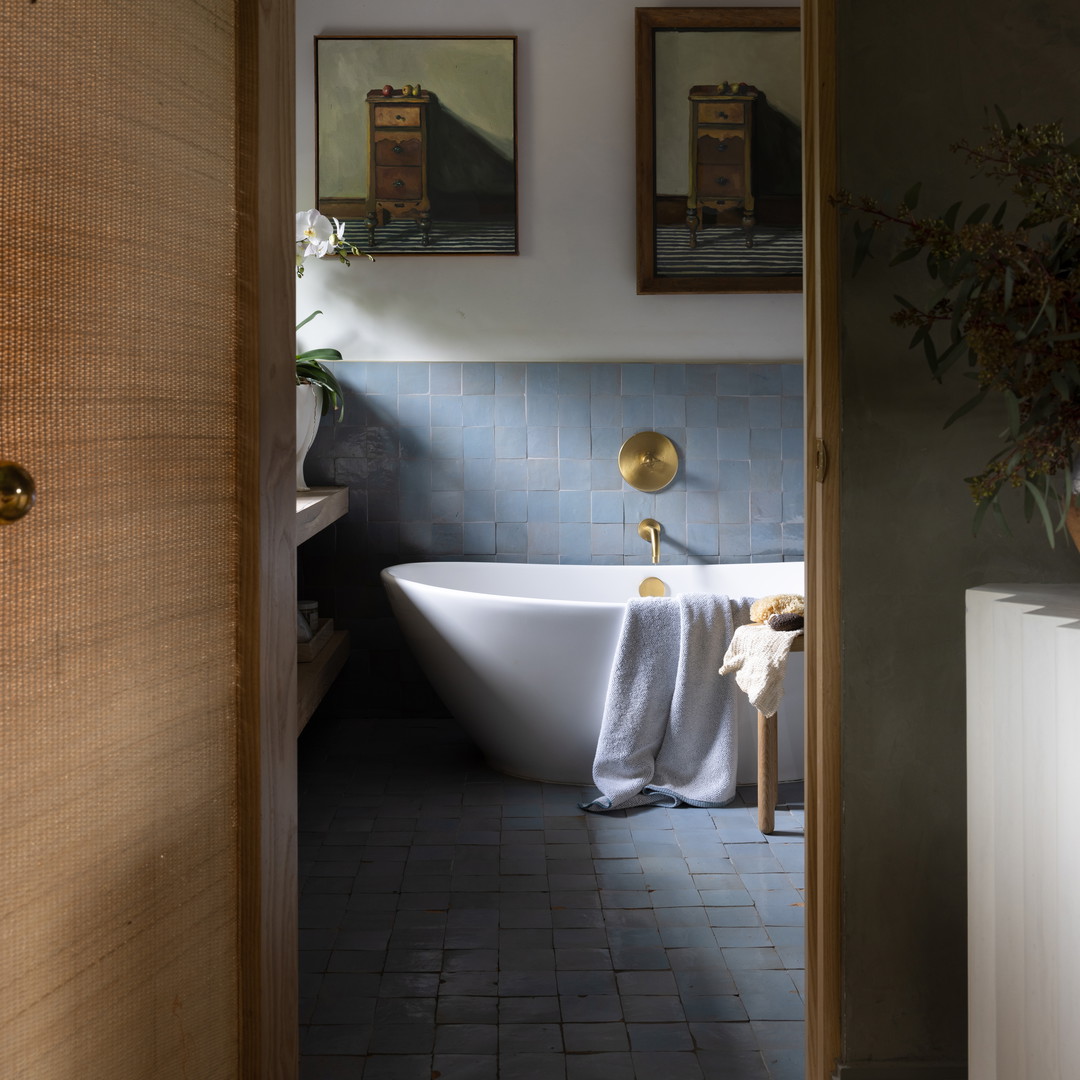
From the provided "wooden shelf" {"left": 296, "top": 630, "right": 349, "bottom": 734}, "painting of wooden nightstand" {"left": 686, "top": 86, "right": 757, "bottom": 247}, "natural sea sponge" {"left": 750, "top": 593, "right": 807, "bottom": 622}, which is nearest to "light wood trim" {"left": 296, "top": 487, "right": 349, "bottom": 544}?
"wooden shelf" {"left": 296, "top": 630, "right": 349, "bottom": 734}

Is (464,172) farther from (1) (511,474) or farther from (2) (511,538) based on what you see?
(2) (511,538)

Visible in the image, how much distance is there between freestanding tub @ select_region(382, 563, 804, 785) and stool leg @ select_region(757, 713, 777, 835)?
147mm

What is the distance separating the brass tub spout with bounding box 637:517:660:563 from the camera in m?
3.85

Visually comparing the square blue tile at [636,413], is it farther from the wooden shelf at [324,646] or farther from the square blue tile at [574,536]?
the wooden shelf at [324,646]

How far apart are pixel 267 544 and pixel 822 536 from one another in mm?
808

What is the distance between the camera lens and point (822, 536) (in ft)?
5.25

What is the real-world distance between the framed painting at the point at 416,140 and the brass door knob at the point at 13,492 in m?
3.06

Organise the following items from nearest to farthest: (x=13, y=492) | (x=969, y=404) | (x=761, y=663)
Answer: (x=13, y=492) < (x=969, y=404) < (x=761, y=663)

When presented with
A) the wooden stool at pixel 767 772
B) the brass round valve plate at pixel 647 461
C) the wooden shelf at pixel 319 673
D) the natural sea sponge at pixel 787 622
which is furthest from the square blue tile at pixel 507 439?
the wooden stool at pixel 767 772

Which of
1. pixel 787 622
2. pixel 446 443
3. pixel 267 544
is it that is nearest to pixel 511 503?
pixel 446 443

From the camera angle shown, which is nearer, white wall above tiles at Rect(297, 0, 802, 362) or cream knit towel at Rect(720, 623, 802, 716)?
cream knit towel at Rect(720, 623, 802, 716)

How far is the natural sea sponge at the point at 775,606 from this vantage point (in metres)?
2.96

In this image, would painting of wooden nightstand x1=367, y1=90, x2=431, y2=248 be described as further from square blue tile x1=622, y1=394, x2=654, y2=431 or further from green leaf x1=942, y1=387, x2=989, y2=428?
green leaf x1=942, y1=387, x2=989, y2=428

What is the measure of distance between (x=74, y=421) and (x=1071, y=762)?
3.66 ft
